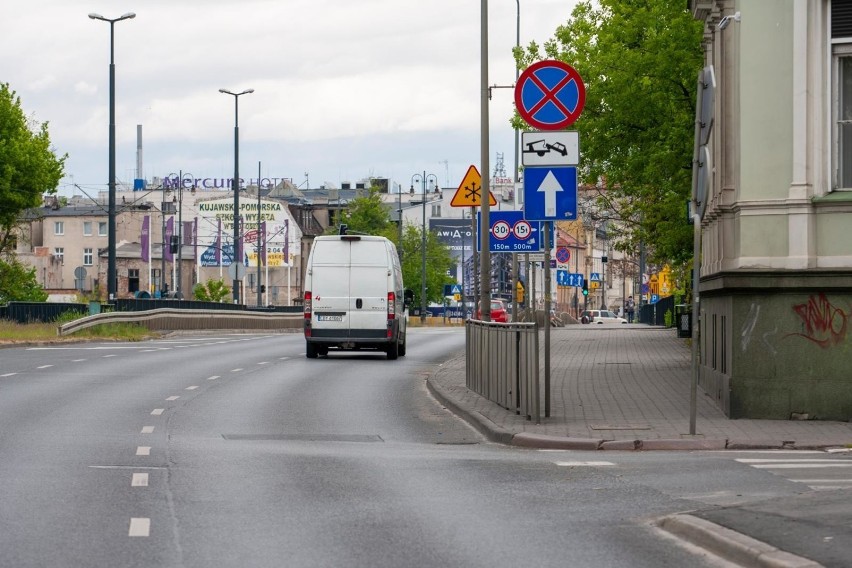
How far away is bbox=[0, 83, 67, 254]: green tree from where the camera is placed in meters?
63.9

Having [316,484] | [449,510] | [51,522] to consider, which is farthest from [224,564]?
[316,484]

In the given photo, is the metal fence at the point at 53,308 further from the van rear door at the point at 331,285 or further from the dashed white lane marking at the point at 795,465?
the dashed white lane marking at the point at 795,465

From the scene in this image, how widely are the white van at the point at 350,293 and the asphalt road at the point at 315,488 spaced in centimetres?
1144

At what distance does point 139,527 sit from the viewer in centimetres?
943

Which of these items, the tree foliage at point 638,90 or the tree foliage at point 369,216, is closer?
the tree foliage at point 638,90

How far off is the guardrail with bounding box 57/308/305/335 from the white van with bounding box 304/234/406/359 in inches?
432

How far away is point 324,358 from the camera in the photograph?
3375 centimetres

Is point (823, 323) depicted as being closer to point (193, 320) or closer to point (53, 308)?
point (53, 308)

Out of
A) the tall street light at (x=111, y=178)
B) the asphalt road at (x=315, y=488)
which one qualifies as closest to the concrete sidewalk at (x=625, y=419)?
the asphalt road at (x=315, y=488)

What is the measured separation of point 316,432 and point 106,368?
11788 mm

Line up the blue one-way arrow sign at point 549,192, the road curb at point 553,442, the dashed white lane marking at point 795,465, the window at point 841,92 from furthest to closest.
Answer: the window at point 841,92, the blue one-way arrow sign at point 549,192, the road curb at point 553,442, the dashed white lane marking at point 795,465

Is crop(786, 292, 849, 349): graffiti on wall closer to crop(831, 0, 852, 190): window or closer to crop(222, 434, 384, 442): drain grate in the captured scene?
crop(831, 0, 852, 190): window

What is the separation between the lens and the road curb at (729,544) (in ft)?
25.3

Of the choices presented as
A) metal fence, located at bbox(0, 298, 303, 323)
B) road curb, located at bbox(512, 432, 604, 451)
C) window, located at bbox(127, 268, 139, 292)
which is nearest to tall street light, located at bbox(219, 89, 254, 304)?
metal fence, located at bbox(0, 298, 303, 323)
